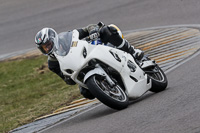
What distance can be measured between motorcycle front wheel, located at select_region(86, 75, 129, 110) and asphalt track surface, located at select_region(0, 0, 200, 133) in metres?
0.13

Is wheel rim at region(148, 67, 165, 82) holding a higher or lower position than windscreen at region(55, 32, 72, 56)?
lower

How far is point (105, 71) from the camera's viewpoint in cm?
741

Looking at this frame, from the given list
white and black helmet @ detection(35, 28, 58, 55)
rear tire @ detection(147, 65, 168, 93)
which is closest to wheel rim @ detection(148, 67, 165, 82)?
rear tire @ detection(147, 65, 168, 93)

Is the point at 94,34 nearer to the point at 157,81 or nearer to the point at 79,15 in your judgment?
the point at 157,81

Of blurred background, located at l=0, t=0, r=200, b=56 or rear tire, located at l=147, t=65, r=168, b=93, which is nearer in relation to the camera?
rear tire, located at l=147, t=65, r=168, b=93

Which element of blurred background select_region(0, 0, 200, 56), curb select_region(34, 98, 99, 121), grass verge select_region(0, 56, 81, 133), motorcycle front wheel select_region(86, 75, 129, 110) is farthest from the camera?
blurred background select_region(0, 0, 200, 56)

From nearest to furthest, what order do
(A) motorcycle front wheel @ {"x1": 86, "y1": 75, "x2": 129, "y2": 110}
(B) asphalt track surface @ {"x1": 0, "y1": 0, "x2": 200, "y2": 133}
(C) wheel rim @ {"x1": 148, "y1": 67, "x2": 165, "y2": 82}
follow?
(B) asphalt track surface @ {"x1": 0, "y1": 0, "x2": 200, "y2": 133} → (A) motorcycle front wheel @ {"x1": 86, "y1": 75, "x2": 129, "y2": 110} → (C) wheel rim @ {"x1": 148, "y1": 67, "x2": 165, "y2": 82}

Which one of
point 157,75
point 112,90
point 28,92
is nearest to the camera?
point 112,90

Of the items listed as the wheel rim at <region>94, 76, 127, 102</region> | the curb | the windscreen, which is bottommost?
the curb

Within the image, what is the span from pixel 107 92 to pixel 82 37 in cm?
125

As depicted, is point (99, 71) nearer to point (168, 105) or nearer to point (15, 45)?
point (168, 105)

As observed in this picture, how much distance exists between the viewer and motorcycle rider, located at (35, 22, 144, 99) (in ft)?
24.3

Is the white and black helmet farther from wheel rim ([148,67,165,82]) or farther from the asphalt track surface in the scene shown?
wheel rim ([148,67,165,82])

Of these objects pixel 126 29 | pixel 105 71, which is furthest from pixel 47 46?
pixel 126 29
